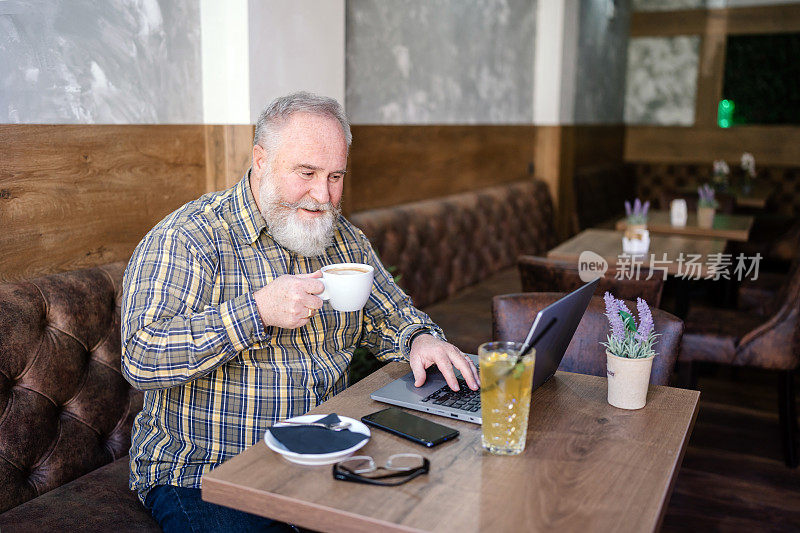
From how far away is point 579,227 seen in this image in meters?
5.74

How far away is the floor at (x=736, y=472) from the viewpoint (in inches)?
99.1

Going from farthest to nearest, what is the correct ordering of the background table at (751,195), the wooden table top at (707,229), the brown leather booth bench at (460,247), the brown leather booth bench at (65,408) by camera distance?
the background table at (751,195) < the wooden table top at (707,229) < the brown leather booth bench at (460,247) < the brown leather booth bench at (65,408)

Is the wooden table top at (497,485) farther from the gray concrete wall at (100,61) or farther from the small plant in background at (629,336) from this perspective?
the gray concrete wall at (100,61)

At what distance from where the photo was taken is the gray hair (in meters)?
1.63

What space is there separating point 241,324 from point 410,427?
1.23 ft

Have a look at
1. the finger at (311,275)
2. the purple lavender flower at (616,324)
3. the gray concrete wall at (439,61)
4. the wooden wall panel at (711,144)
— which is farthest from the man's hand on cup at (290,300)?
the wooden wall panel at (711,144)

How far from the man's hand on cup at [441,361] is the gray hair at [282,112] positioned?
1.76ft

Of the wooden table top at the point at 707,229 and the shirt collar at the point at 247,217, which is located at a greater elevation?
the shirt collar at the point at 247,217

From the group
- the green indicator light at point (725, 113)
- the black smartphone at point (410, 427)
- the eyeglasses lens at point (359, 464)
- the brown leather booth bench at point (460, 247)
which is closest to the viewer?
the eyeglasses lens at point (359, 464)

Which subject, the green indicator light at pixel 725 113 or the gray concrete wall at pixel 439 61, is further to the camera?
the green indicator light at pixel 725 113

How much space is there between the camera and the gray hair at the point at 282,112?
1.63 metres

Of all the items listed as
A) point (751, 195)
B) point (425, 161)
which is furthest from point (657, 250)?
point (751, 195)

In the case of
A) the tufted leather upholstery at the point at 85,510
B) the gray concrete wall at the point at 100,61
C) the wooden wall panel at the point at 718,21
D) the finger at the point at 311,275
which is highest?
the wooden wall panel at the point at 718,21

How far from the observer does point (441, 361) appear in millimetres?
1535
